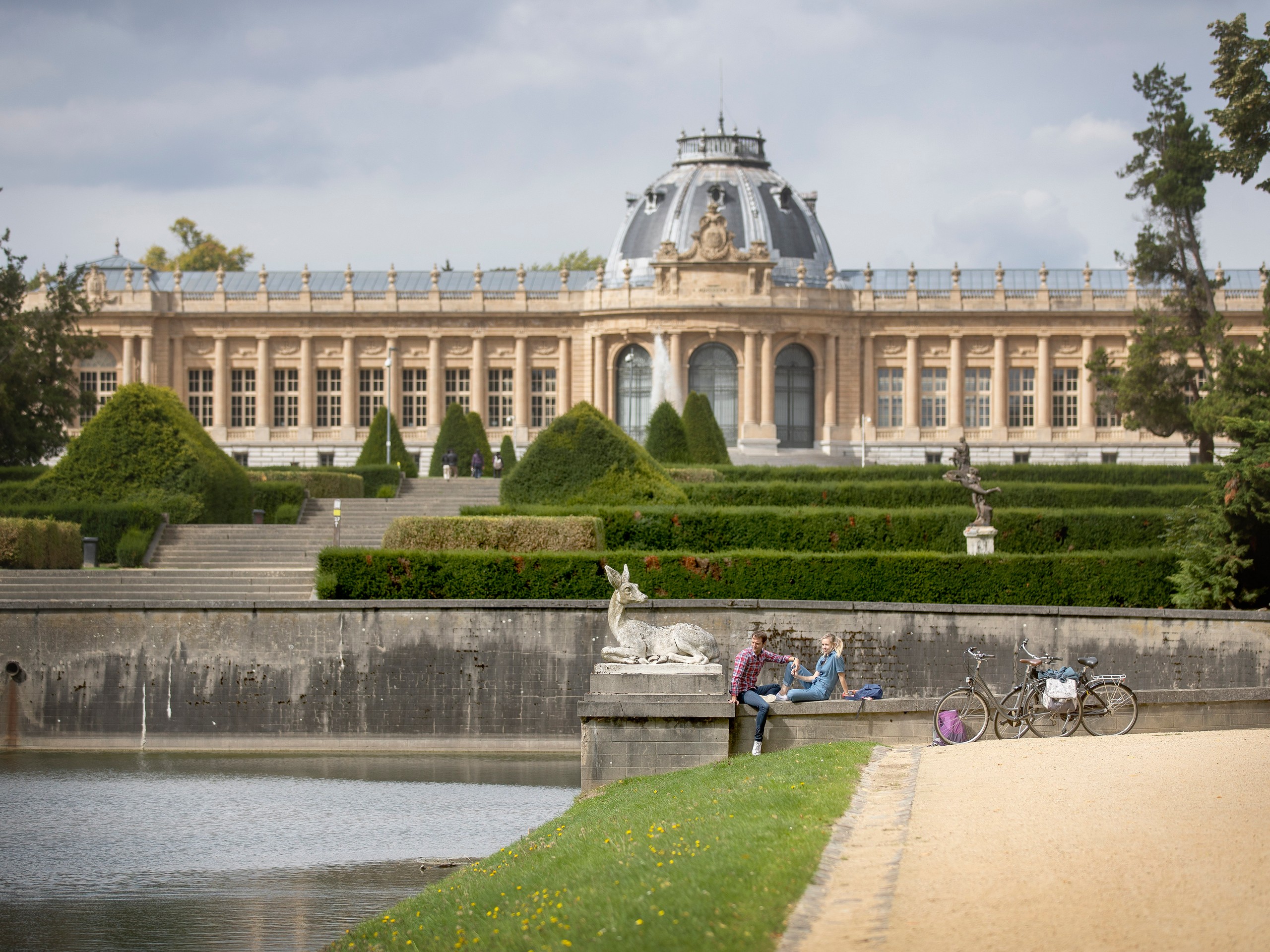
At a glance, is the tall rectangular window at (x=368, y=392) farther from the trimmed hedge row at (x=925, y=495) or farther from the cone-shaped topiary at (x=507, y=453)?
the trimmed hedge row at (x=925, y=495)

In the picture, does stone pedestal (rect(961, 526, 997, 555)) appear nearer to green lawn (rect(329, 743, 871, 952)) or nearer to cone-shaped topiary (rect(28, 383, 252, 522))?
green lawn (rect(329, 743, 871, 952))

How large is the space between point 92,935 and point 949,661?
14.9 metres

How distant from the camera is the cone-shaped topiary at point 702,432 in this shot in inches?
1933

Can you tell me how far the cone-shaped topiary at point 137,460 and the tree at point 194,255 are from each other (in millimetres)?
47312

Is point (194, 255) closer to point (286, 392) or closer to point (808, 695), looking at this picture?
point (286, 392)

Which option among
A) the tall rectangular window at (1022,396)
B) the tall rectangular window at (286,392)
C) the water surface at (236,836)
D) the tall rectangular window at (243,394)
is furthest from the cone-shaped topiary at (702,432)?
the tall rectangular window at (243,394)

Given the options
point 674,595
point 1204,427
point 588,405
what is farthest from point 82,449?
point 1204,427

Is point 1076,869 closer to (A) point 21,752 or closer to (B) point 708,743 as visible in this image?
(B) point 708,743

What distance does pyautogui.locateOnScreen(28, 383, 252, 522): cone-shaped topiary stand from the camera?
35.8 m

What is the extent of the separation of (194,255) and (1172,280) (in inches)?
1994

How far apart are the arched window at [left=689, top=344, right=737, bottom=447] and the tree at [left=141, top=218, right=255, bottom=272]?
28.4 m

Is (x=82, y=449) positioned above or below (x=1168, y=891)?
above

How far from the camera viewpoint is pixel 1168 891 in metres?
10.2

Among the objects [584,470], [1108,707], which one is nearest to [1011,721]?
[1108,707]
